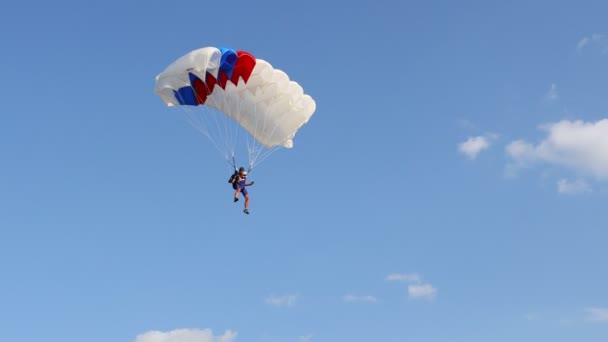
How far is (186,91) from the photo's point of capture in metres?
42.0

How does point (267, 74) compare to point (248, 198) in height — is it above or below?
above

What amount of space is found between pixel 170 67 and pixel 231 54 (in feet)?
9.52

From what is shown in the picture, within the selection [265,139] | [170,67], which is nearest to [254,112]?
[265,139]

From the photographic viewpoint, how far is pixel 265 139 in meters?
43.0

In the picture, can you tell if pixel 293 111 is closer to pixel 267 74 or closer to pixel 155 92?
pixel 267 74

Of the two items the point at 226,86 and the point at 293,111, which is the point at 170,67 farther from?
the point at 293,111

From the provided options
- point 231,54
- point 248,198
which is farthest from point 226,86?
point 248,198

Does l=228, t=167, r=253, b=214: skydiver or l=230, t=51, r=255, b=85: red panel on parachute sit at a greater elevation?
l=230, t=51, r=255, b=85: red panel on parachute

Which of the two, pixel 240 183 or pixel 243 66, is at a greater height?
pixel 243 66

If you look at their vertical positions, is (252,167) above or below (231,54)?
below

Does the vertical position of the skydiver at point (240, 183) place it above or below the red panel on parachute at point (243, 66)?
below

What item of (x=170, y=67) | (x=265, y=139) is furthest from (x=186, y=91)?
(x=265, y=139)

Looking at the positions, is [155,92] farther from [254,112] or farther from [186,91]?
[254,112]

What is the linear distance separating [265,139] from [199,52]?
15.8 ft
